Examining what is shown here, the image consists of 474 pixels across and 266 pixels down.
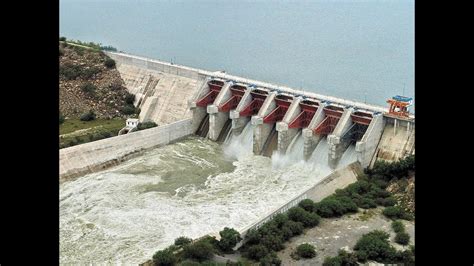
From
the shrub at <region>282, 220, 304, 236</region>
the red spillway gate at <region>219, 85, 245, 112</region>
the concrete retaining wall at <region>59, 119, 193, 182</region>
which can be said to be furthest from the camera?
the red spillway gate at <region>219, 85, 245, 112</region>

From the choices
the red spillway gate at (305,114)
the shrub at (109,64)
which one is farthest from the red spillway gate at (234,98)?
the shrub at (109,64)

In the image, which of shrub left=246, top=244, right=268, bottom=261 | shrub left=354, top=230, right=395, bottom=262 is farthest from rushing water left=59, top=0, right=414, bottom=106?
shrub left=246, top=244, right=268, bottom=261

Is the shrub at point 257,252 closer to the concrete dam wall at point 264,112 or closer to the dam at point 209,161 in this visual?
the dam at point 209,161

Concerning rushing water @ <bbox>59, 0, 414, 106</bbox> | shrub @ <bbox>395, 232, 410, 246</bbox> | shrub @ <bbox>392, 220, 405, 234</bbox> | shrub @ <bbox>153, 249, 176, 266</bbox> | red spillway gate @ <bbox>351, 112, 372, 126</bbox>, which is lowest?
shrub @ <bbox>153, 249, 176, 266</bbox>

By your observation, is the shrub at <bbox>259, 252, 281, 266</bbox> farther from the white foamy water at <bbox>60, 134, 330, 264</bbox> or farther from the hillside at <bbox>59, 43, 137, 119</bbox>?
the hillside at <bbox>59, 43, 137, 119</bbox>
